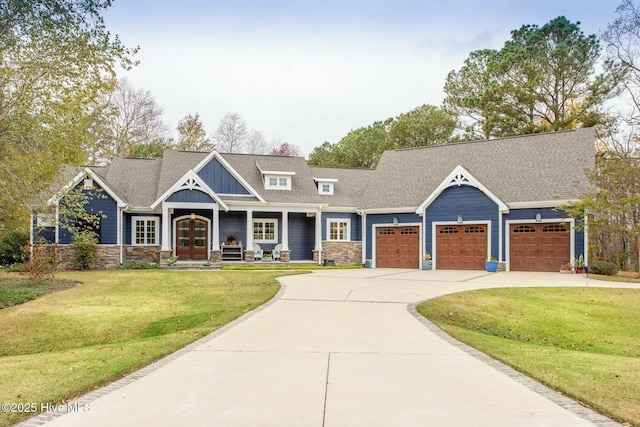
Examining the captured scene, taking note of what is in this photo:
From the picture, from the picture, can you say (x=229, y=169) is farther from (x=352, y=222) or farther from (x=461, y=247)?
(x=461, y=247)

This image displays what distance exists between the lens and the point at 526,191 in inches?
859

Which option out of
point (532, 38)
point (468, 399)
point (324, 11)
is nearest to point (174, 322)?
A: point (468, 399)

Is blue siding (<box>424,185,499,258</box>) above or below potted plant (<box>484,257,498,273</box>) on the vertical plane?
above

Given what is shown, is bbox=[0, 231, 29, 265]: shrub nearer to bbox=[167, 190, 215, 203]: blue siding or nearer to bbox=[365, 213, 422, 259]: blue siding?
bbox=[167, 190, 215, 203]: blue siding

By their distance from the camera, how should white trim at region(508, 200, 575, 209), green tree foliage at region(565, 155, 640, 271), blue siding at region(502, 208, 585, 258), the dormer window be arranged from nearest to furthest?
green tree foliage at region(565, 155, 640, 271) < blue siding at region(502, 208, 585, 258) < white trim at region(508, 200, 575, 209) < the dormer window

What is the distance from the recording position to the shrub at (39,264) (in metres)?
15.5

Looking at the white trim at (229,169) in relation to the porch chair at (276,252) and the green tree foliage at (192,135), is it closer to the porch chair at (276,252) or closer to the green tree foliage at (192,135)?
the porch chair at (276,252)

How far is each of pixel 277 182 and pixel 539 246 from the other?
1371 centimetres

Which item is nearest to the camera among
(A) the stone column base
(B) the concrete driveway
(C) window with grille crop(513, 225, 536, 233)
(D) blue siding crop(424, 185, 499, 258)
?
(B) the concrete driveway

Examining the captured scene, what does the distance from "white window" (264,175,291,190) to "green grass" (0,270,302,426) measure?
945cm

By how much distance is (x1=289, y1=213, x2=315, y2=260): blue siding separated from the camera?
26.9 meters

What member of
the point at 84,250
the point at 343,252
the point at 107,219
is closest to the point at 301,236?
the point at 343,252

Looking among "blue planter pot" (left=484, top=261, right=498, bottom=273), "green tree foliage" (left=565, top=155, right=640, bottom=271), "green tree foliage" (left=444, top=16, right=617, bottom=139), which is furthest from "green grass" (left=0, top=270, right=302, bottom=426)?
"green tree foliage" (left=444, top=16, right=617, bottom=139)

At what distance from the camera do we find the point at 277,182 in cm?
2675
